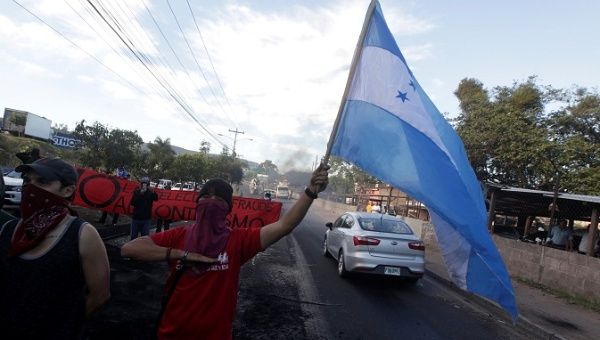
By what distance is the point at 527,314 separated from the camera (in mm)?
8750

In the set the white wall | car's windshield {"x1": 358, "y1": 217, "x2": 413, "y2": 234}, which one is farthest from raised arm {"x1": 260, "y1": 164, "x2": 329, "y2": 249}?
the white wall

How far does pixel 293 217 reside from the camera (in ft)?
9.77

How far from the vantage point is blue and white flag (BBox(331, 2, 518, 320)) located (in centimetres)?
334

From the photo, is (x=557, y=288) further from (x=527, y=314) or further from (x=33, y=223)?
(x=33, y=223)

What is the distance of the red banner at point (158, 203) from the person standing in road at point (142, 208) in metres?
1.93

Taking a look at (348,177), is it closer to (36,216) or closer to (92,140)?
(92,140)

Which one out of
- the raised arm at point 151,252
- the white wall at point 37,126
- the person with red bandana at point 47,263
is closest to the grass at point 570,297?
the raised arm at point 151,252

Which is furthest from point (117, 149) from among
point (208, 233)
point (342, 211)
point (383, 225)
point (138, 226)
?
point (342, 211)

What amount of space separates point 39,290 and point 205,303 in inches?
35.3

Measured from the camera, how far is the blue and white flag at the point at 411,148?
334 cm

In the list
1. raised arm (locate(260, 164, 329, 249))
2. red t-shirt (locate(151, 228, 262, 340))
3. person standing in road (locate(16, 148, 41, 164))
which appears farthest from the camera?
person standing in road (locate(16, 148, 41, 164))

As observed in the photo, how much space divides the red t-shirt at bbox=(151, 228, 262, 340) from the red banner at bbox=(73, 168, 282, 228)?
9.37m

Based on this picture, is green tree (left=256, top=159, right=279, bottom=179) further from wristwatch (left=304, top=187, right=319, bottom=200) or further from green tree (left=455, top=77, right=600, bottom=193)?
wristwatch (left=304, top=187, right=319, bottom=200)

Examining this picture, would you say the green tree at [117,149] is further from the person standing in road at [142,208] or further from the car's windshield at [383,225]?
the car's windshield at [383,225]
